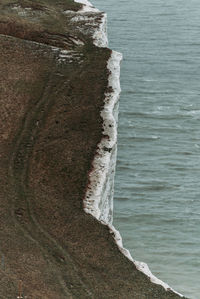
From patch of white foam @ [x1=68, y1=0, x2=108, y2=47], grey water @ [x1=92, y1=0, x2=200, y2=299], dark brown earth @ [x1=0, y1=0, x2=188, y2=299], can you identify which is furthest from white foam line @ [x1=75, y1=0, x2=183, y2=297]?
grey water @ [x1=92, y1=0, x2=200, y2=299]

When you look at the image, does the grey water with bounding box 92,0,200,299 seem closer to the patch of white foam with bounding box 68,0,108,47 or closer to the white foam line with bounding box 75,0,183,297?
the white foam line with bounding box 75,0,183,297

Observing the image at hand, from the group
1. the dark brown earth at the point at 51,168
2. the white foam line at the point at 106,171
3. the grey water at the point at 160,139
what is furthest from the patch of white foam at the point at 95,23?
the grey water at the point at 160,139

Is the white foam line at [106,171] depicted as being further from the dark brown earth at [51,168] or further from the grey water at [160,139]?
the grey water at [160,139]

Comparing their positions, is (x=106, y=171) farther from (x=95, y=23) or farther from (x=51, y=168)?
(x=95, y=23)

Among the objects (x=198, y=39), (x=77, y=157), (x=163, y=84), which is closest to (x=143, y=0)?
(x=198, y=39)

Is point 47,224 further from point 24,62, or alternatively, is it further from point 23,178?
point 24,62
